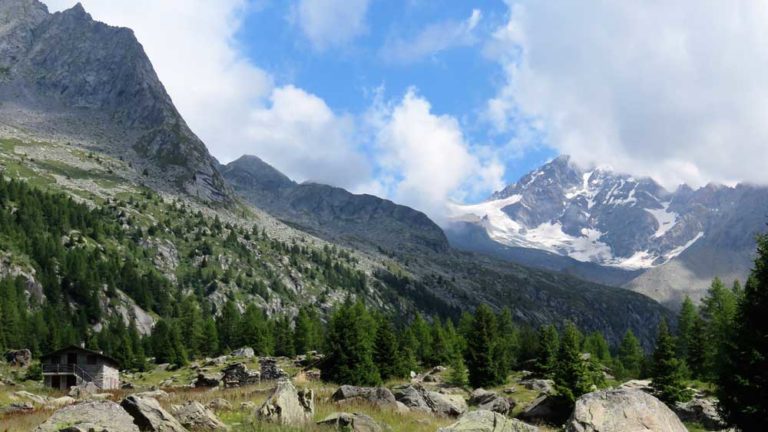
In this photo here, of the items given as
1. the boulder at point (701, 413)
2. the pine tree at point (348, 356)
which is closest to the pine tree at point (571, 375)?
the boulder at point (701, 413)

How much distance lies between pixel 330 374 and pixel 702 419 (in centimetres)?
3231

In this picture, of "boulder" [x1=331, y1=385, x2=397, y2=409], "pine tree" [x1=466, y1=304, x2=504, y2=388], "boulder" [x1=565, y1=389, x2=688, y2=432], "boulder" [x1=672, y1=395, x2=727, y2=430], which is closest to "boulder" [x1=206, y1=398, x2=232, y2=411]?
"boulder" [x1=331, y1=385, x2=397, y2=409]

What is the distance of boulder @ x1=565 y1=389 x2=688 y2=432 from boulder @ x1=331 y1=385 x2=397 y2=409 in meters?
8.26

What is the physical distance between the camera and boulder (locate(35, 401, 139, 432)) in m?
14.2

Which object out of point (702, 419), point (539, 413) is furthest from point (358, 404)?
point (702, 419)

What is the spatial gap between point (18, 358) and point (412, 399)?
83.8 metres

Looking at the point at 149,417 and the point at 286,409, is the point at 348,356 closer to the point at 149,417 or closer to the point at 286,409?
the point at 286,409

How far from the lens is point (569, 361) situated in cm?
4862

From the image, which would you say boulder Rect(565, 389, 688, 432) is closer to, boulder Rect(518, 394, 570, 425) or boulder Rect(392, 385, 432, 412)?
boulder Rect(392, 385, 432, 412)

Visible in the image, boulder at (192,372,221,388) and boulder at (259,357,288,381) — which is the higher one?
boulder at (259,357,288,381)

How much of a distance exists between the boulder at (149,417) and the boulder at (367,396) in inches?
371

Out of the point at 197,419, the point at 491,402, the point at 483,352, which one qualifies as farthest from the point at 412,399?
the point at 483,352

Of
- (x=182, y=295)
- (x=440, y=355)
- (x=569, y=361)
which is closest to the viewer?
(x=569, y=361)

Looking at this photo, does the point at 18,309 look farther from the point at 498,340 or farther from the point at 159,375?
the point at 498,340
